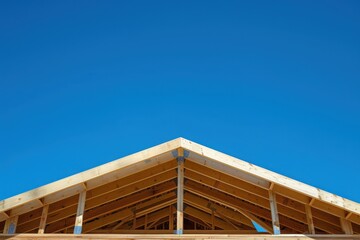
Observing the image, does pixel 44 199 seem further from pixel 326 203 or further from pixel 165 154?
pixel 326 203

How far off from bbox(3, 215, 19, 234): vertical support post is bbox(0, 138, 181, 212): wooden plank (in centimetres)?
63

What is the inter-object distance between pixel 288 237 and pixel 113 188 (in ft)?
14.3

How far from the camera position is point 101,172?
9406mm

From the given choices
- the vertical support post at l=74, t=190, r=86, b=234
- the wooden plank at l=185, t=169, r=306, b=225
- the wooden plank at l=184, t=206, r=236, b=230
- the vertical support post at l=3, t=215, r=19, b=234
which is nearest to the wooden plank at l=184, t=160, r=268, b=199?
the wooden plank at l=185, t=169, r=306, b=225

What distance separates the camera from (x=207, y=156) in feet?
31.3

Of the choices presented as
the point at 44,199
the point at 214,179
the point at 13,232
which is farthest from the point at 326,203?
the point at 13,232

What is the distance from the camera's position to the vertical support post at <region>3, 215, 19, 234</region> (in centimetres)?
943

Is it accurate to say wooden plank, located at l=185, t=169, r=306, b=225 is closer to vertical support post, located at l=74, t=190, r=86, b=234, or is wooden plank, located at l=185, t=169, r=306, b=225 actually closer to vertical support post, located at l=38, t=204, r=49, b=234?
vertical support post, located at l=74, t=190, r=86, b=234

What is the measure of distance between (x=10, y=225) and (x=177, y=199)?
3830mm

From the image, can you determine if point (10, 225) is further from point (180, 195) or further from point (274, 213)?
point (274, 213)

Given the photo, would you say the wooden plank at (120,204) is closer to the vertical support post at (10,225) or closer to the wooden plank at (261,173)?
the vertical support post at (10,225)

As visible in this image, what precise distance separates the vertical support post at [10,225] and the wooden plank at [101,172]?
633mm

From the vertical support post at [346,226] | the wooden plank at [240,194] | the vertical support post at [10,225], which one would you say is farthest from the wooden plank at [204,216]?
the vertical support post at [10,225]

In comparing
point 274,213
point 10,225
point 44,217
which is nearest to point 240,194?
point 274,213
